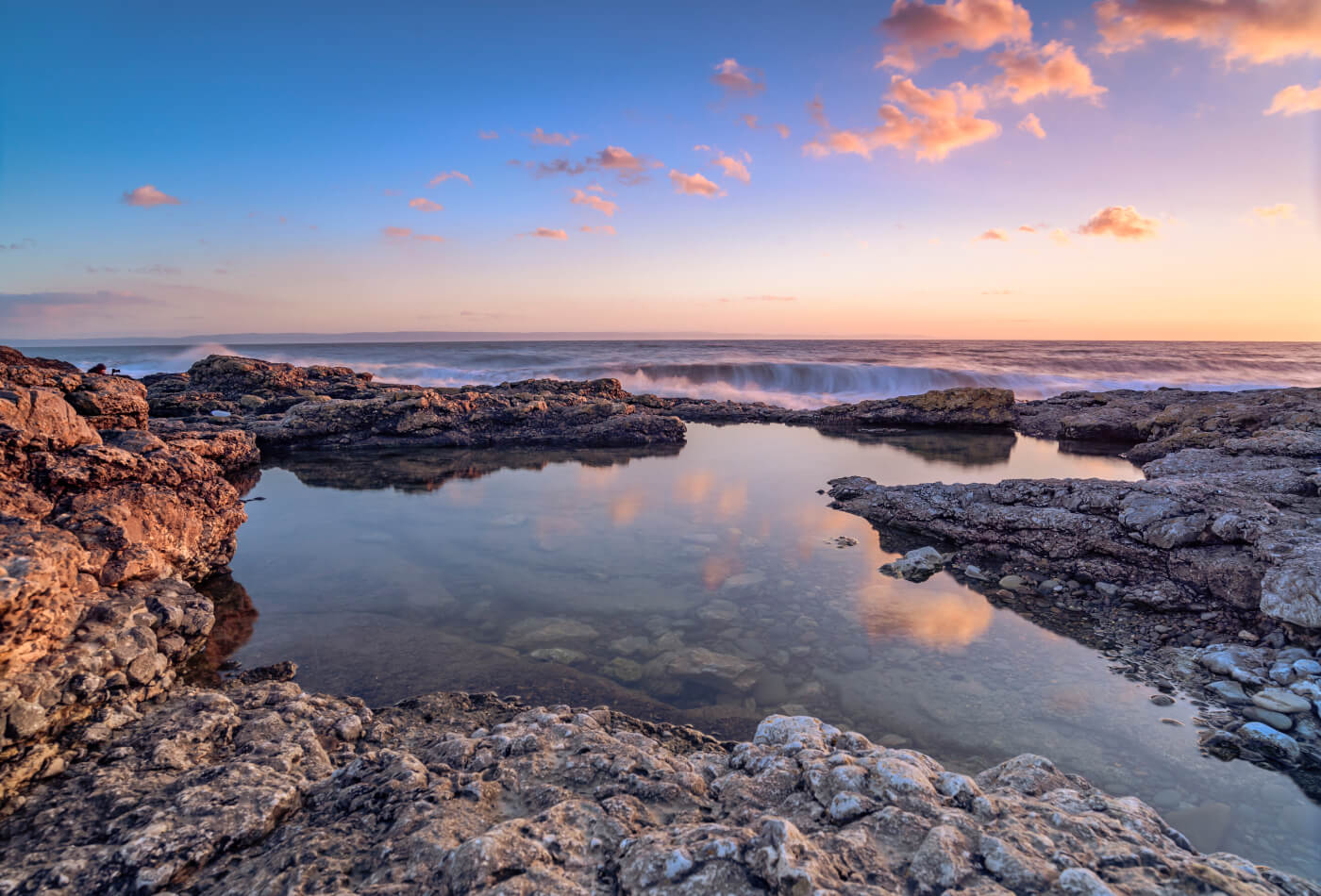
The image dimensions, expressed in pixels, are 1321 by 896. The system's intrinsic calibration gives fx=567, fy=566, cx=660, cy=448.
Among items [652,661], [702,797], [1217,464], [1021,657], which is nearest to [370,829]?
[702,797]

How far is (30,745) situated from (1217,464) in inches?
522

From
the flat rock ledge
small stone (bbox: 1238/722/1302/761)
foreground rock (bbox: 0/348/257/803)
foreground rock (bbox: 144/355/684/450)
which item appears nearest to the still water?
small stone (bbox: 1238/722/1302/761)

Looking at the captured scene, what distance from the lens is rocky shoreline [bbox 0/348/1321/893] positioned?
1.93 metres

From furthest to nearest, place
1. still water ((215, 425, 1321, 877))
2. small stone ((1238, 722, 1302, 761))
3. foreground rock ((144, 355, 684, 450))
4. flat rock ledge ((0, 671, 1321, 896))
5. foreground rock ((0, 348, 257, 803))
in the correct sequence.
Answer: foreground rock ((144, 355, 684, 450)) → still water ((215, 425, 1321, 877)) → small stone ((1238, 722, 1302, 761)) → foreground rock ((0, 348, 257, 803)) → flat rock ledge ((0, 671, 1321, 896))

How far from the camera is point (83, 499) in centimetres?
446

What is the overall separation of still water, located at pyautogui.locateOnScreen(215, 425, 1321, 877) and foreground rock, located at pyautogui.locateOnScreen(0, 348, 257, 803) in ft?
2.60

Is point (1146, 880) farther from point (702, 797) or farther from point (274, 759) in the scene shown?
point (274, 759)

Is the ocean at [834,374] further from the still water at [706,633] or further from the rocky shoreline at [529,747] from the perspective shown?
the rocky shoreline at [529,747]

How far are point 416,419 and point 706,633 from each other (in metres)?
12.4

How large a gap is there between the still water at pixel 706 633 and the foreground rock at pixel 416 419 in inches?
204

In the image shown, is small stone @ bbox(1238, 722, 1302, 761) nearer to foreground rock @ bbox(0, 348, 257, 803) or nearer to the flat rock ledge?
the flat rock ledge

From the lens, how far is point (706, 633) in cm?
513

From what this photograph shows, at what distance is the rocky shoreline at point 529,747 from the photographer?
1.93 metres

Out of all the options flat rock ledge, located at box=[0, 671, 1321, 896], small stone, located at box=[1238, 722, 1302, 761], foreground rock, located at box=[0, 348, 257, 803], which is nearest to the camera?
flat rock ledge, located at box=[0, 671, 1321, 896]
